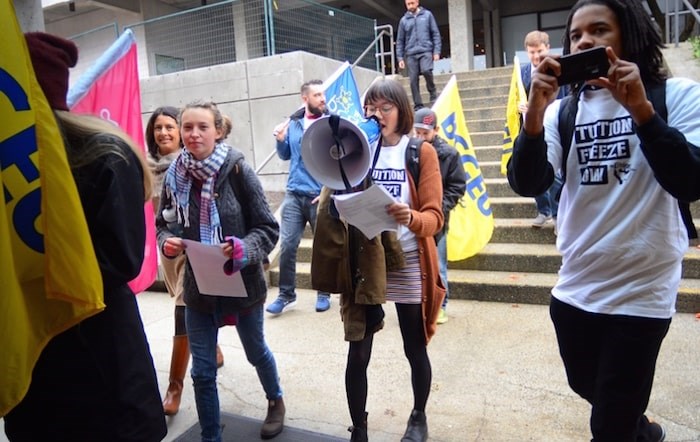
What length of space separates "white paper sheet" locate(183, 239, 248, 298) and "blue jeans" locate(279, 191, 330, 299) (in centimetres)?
252

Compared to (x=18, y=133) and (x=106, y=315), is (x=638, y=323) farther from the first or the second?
(x=18, y=133)

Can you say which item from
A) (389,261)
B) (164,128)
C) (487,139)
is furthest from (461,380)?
(487,139)

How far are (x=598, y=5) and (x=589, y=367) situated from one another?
47.3 inches

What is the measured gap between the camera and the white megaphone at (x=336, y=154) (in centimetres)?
225

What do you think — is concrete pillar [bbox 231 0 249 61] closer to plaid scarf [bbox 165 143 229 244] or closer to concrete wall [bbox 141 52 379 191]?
concrete wall [bbox 141 52 379 191]

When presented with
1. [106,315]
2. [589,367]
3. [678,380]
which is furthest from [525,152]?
[678,380]

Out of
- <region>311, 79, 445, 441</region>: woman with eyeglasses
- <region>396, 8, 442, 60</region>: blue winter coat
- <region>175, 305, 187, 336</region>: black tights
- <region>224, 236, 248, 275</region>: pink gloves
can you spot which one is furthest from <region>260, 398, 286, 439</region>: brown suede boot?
<region>396, 8, 442, 60</region>: blue winter coat

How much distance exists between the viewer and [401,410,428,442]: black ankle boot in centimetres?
275

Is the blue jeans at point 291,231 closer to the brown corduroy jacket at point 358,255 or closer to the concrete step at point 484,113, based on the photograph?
the brown corduroy jacket at point 358,255

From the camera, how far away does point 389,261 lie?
256 cm

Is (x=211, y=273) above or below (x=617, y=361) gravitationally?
above

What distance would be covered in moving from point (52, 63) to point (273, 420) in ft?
7.16

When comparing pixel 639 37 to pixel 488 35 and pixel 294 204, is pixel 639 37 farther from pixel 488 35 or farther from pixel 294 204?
pixel 488 35

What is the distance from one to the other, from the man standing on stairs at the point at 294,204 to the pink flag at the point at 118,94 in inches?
62.0
